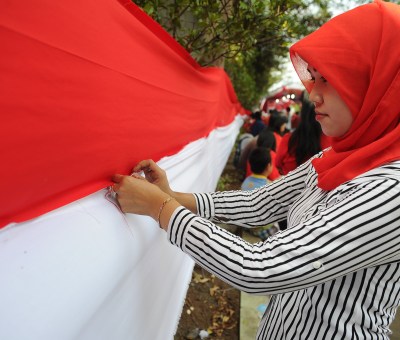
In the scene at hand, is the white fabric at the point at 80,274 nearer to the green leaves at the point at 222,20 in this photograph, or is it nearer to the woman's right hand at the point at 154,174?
the woman's right hand at the point at 154,174

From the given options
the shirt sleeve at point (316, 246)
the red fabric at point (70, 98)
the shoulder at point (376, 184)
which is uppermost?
the red fabric at point (70, 98)

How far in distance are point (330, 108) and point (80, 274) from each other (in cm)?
78

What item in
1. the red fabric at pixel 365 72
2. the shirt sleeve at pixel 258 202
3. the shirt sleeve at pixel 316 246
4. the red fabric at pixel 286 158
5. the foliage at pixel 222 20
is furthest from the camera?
the red fabric at pixel 286 158

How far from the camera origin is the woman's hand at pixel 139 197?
955 millimetres

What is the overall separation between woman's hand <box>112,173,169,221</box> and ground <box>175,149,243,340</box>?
173cm

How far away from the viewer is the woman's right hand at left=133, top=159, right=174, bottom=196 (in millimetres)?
1192

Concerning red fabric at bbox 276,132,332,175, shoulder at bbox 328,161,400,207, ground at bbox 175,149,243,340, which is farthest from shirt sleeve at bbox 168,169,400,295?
red fabric at bbox 276,132,332,175

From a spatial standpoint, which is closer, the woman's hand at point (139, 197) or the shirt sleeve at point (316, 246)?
the shirt sleeve at point (316, 246)

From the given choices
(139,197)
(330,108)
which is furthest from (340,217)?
(139,197)

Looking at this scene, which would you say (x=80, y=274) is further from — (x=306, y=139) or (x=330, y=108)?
(x=306, y=139)

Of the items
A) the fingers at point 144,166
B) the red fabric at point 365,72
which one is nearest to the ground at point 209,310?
the fingers at point 144,166

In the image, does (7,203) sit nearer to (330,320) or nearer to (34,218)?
(34,218)

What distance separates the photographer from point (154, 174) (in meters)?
1.22

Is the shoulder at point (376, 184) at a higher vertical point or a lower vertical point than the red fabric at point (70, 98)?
lower
